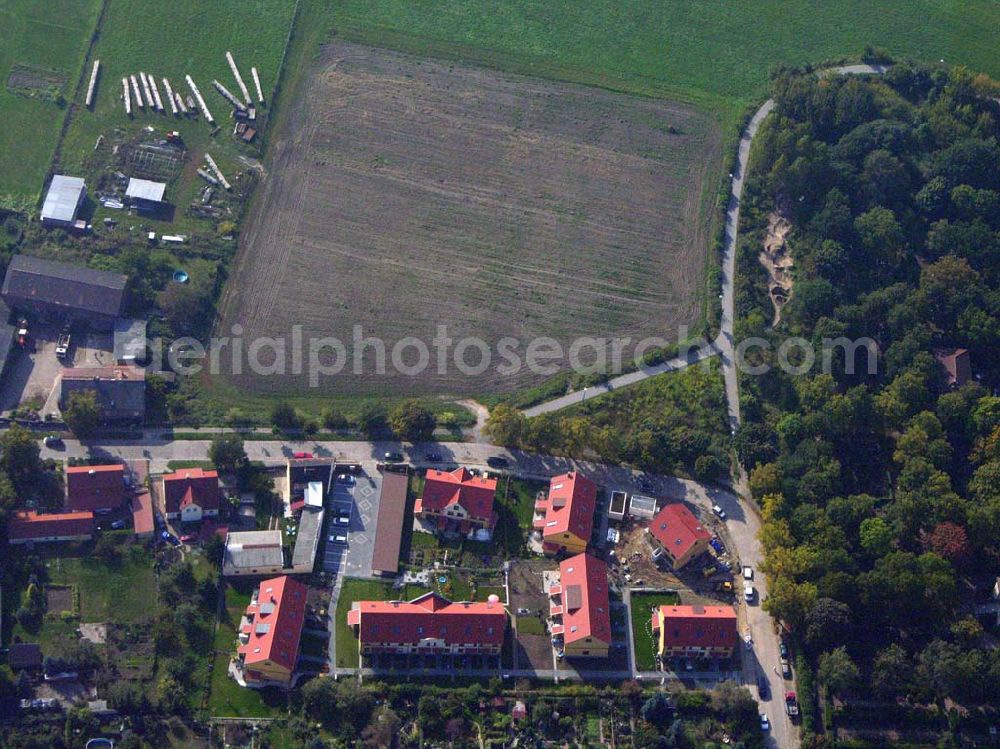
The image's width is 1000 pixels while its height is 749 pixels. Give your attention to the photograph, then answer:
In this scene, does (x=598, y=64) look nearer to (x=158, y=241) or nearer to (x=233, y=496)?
(x=158, y=241)

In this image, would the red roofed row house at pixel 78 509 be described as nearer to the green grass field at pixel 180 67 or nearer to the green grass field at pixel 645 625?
the green grass field at pixel 180 67

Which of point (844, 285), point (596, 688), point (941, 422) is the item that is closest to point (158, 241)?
point (596, 688)

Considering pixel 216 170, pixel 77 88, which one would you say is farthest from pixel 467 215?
pixel 77 88

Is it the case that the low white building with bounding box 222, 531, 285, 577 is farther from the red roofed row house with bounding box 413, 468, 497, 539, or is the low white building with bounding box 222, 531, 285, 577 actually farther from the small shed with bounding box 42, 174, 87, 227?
the small shed with bounding box 42, 174, 87, 227

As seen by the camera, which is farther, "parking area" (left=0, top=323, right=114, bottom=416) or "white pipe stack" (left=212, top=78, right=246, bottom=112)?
"white pipe stack" (left=212, top=78, right=246, bottom=112)

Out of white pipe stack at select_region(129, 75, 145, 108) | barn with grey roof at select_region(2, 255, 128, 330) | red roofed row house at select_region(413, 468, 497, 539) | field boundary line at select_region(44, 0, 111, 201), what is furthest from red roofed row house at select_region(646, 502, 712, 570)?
white pipe stack at select_region(129, 75, 145, 108)

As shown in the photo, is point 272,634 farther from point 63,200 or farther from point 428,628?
point 63,200
